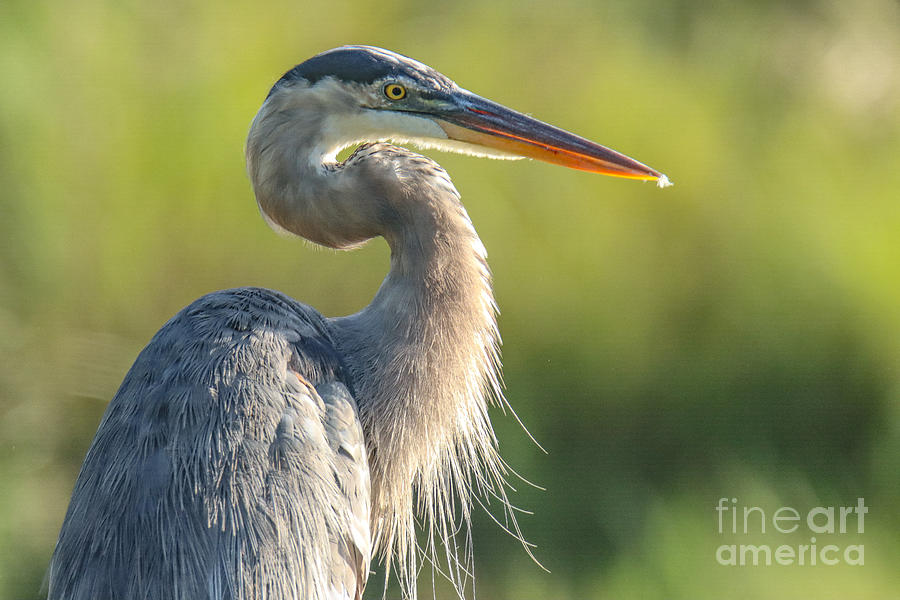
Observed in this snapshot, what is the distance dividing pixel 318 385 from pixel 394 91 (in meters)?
0.61

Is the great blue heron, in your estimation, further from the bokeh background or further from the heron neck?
the bokeh background

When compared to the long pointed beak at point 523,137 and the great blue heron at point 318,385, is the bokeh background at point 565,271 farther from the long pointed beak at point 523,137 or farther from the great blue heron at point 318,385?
the long pointed beak at point 523,137

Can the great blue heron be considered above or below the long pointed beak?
below

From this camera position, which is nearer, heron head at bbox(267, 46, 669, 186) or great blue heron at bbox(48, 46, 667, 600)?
great blue heron at bbox(48, 46, 667, 600)

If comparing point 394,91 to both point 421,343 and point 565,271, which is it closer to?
point 421,343

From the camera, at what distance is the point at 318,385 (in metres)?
2.01

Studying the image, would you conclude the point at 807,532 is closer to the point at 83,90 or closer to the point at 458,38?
the point at 458,38

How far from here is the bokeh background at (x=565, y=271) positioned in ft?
12.6

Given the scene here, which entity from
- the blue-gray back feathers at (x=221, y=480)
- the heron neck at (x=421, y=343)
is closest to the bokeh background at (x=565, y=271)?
the heron neck at (x=421, y=343)

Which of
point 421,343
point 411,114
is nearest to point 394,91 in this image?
point 411,114

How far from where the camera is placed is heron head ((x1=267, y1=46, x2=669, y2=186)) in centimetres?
204

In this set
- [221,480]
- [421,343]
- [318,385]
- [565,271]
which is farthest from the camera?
[565,271]

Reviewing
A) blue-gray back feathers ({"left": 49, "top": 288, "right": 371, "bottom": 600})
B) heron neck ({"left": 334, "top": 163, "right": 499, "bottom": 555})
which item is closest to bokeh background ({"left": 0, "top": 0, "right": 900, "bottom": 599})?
heron neck ({"left": 334, "top": 163, "right": 499, "bottom": 555})

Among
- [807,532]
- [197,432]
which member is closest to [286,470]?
[197,432]
